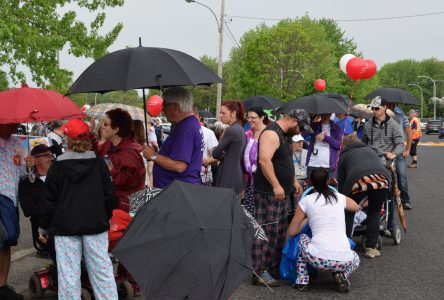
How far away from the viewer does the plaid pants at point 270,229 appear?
5.61 meters

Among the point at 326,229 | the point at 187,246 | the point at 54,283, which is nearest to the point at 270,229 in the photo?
the point at 326,229

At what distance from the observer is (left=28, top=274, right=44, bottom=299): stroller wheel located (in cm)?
480

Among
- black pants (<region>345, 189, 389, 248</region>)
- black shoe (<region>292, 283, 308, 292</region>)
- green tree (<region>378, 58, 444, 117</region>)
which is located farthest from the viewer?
green tree (<region>378, 58, 444, 117</region>)

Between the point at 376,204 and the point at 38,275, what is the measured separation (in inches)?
153

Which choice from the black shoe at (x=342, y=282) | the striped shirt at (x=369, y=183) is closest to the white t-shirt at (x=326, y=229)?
the black shoe at (x=342, y=282)

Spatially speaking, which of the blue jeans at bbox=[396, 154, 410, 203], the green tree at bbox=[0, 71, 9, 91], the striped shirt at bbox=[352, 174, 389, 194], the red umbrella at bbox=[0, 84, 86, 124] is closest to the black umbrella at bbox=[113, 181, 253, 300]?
the red umbrella at bbox=[0, 84, 86, 124]

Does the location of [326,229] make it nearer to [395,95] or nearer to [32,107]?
[32,107]

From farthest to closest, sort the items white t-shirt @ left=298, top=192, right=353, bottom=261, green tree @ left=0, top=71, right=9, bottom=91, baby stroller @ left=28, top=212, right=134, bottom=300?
1. green tree @ left=0, top=71, right=9, bottom=91
2. white t-shirt @ left=298, top=192, right=353, bottom=261
3. baby stroller @ left=28, top=212, right=134, bottom=300

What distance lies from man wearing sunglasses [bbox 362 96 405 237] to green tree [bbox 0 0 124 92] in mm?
5808

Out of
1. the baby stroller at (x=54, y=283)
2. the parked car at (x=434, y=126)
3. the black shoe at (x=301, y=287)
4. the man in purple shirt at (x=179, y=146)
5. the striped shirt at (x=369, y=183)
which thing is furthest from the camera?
the parked car at (x=434, y=126)

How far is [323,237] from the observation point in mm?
5289

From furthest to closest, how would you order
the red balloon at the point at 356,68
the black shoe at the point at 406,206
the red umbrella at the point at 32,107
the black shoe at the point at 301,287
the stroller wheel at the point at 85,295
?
the black shoe at the point at 406,206 → the red balloon at the point at 356,68 → the black shoe at the point at 301,287 → the stroller wheel at the point at 85,295 → the red umbrella at the point at 32,107

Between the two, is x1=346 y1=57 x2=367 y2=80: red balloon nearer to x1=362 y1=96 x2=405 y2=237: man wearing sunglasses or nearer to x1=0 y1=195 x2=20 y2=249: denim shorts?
x1=362 y1=96 x2=405 y2=237: man wearing sunglasses

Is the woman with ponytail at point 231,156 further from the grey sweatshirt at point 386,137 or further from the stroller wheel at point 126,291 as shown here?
the grey sweatshirt at point 386,137
